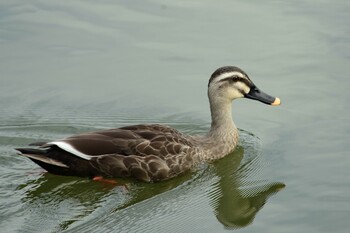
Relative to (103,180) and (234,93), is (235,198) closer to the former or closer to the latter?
(103,180)

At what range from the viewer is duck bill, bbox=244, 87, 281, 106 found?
10891mm

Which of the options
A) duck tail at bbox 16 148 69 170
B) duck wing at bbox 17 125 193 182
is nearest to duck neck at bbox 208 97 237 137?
duck wing at bbox 17 125 193 182

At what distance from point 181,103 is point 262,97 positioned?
1284 mm

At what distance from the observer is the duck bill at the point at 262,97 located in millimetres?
10891

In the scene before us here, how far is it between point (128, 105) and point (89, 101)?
52 cm

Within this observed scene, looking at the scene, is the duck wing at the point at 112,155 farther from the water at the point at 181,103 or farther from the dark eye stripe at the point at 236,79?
the dark eye stripe at the point at 236,79

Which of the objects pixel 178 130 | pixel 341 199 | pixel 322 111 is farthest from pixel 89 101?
pixel 341 199

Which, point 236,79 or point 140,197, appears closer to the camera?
point 140,197

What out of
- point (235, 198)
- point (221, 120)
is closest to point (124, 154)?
point (235, 198)

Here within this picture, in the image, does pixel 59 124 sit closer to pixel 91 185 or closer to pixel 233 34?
pixel 91 185

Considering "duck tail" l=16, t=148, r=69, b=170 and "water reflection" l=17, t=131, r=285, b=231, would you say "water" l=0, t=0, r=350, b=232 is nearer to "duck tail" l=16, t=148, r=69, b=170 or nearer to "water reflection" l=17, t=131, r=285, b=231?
"water reflection" l=17, t=131, r=285, b=231

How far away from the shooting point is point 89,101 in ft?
38.6

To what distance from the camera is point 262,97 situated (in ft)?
35.8

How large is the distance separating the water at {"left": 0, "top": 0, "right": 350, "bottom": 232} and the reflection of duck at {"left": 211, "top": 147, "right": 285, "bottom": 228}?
0.7 inches
